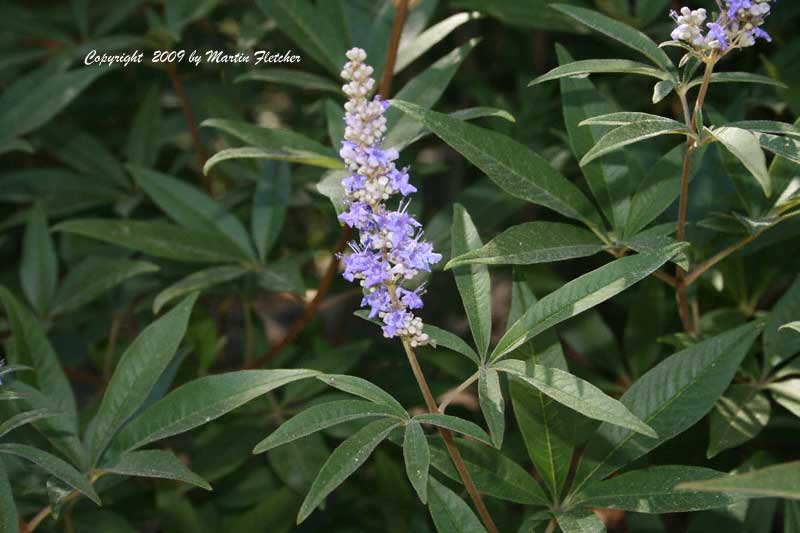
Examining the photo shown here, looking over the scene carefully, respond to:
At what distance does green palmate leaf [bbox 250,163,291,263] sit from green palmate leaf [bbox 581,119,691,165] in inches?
45.6

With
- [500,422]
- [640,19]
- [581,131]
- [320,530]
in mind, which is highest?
[640,19]

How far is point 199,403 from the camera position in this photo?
1.78m

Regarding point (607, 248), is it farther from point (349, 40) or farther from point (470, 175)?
point (470, 175)

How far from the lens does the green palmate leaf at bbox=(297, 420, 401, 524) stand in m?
1.47

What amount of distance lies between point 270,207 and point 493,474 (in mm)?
1141

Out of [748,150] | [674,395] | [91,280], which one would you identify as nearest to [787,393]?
[674,395]

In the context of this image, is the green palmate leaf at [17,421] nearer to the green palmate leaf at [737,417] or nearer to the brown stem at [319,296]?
the brown stem at [319,296]

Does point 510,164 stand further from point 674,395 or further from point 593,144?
point 674,395

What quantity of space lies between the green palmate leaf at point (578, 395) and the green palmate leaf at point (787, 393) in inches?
22.1

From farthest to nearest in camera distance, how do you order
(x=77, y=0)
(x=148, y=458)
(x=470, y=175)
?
(x=470, y=175), (x=77, y=0), (x=148, y=458)

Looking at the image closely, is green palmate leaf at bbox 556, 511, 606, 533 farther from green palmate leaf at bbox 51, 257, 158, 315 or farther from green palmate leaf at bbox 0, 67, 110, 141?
green palmate leaf at bbox 0, 67, 110, 141

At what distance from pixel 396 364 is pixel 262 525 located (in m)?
0.69

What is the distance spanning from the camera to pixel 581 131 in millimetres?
2008

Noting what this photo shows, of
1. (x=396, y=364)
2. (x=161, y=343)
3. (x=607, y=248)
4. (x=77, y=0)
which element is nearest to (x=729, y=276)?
(x=607, y=248)
